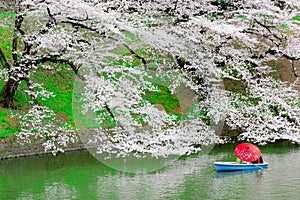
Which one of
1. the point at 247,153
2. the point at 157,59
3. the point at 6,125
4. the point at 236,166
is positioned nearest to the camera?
the point at 236,166

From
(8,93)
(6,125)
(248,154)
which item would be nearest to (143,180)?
(248,154)

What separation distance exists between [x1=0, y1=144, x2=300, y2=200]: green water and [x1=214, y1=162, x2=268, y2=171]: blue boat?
181mm

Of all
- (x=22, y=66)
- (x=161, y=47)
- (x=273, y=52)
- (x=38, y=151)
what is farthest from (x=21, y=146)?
(x=273, y=52)

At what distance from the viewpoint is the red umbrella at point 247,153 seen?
546 inches

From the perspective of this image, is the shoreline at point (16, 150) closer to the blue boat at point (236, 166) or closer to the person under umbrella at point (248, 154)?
the blue boat at point (236, 166)

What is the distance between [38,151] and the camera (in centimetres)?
1524

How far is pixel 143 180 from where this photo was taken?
12.3m

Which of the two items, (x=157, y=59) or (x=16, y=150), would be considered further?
(x=16, y=150)

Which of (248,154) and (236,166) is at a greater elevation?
(248,154)

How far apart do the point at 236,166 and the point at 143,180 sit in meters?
3.05

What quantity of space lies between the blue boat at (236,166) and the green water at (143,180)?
0.18m

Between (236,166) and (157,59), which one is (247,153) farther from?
(157,59)

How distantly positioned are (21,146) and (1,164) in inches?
43.8

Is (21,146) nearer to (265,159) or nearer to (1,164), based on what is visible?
(1,164)
